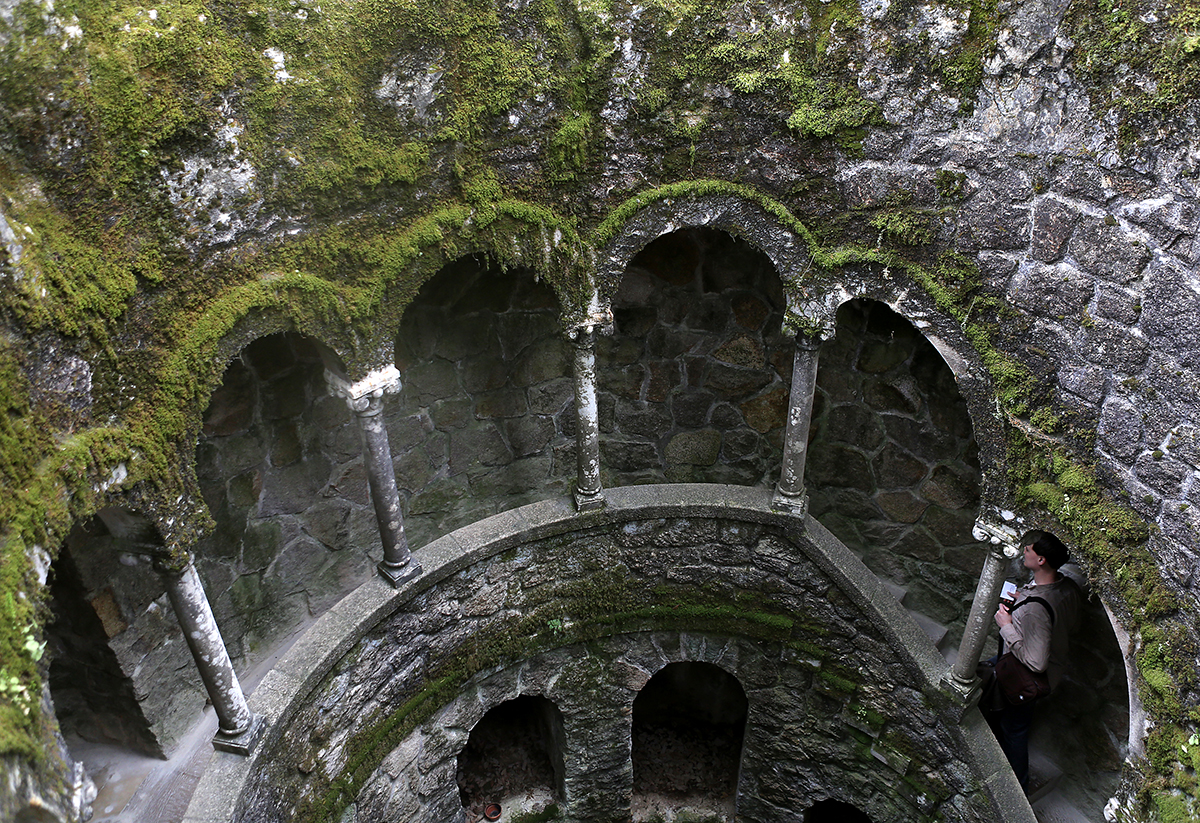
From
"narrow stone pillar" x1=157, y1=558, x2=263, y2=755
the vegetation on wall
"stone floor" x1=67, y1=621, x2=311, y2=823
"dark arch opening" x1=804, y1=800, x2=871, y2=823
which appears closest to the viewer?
the vegetation on wall

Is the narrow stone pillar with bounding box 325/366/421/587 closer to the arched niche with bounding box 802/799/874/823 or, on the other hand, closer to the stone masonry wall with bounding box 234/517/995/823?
the stone masonry wall with bounding box 234/517/995/823

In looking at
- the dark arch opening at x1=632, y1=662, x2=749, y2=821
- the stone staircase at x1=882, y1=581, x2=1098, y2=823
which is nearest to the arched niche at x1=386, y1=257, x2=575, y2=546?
the dark arch opening at x1=632, y1=662, x2=749, y2=821

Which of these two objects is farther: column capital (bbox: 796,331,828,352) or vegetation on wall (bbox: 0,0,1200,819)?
column capital (bbox: 796,331,828,352)

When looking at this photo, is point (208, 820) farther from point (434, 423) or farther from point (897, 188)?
point (897, 188)

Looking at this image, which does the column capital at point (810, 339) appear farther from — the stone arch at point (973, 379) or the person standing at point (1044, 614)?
the person standing at point (1044, 614)

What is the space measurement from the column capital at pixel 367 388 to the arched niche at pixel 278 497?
42cm

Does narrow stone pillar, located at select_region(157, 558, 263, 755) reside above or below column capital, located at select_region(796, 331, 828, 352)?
below

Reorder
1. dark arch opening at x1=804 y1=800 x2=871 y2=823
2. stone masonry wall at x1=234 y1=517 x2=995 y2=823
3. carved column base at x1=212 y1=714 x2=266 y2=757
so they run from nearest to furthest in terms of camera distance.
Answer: carved column base at x1=212 y1=714 x2=266 y2=757 < stone masonry wall at x1=234 y1=517 x2=995 y2=823 < dark arch opening at x1=804 y1=800 x2=871 y2=823

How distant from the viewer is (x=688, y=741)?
733 centimetres

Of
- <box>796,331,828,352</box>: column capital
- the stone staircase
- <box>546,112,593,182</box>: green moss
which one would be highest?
<box>546,112,593,182</box>: green moss

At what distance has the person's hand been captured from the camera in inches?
198

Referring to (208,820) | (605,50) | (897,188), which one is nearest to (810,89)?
(897,188)

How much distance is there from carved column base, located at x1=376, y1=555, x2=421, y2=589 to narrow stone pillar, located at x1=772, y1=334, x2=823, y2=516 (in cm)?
240

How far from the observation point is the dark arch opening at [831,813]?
6.69m
